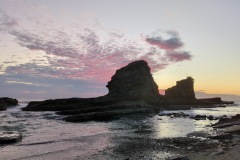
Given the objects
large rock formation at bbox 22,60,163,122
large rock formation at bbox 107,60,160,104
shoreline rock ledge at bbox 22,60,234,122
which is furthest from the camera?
large rock formation at bbox 107,60,160,104

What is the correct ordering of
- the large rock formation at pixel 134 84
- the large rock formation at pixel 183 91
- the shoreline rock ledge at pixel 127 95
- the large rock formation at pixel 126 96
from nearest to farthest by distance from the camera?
the large rock formation at pixel 126 96 < the shoreline rock ledge at pixel 127 95 < the large rock formation at pixel 134 84 < the large rock formation at pixel 183 91

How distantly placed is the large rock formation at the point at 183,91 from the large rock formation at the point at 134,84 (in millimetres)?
33267

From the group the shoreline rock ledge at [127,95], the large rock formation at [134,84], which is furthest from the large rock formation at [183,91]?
the large rock formation at [134,84]

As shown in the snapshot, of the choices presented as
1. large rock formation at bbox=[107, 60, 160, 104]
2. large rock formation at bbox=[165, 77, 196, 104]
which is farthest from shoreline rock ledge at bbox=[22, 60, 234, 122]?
large rock formation at bbox=[165, 77, 196, 104]

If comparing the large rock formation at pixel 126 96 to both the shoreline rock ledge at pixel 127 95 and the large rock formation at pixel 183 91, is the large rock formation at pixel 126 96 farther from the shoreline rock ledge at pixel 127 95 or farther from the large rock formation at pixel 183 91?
the large rock formation at pixel 183 91

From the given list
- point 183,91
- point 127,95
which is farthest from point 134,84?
point 183,91

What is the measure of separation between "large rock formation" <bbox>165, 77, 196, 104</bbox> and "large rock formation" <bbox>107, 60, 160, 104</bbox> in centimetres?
3327

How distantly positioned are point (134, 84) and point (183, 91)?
49372 millimetres

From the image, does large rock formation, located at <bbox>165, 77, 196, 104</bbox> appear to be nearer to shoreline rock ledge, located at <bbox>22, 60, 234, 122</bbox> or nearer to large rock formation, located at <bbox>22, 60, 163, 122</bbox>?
shoreline rock ledge, located at <bbox>22, 60, 234, 122</bbox>

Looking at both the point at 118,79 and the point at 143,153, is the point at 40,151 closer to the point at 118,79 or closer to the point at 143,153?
the point at 143,153

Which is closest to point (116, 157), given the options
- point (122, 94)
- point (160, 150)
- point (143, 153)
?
point (143, 153)

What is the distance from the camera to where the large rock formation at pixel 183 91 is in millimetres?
152250

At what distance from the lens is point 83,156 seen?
24.2m

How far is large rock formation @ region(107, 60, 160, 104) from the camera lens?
362ft
